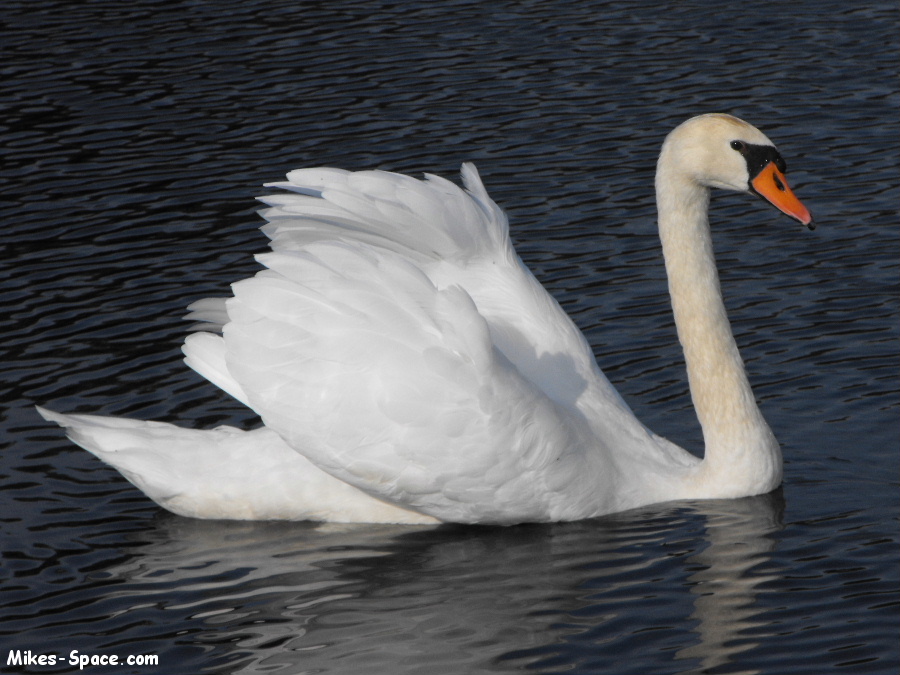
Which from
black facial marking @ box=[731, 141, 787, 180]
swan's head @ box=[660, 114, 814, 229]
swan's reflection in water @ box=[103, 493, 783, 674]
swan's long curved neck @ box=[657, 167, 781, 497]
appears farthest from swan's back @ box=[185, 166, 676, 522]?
black facial marking @ box=[731, 141, 787, 180]

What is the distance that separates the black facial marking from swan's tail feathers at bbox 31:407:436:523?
2238mm

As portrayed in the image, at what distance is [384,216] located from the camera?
7422 millimetres

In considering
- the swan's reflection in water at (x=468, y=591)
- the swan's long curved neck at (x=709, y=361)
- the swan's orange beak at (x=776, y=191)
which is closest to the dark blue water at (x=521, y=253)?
the swan's reflection in water at (x=468, y=591)

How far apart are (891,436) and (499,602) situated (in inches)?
95.7

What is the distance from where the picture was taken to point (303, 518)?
735cm

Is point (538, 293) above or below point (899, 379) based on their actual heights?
above

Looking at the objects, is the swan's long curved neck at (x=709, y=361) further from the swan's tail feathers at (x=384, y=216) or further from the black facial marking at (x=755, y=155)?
the swan's tail feathers at (x=384, y=216)

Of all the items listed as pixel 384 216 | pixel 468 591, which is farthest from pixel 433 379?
pixel 384 216

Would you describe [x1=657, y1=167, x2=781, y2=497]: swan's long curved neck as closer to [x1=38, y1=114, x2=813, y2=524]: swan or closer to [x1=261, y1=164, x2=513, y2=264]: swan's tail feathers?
[x1=38, y1=114, x2=813, y2=524]: swan

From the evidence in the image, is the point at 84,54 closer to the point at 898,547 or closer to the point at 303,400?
the point at 303,400

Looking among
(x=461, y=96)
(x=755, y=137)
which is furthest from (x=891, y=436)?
(x=461, y=96)

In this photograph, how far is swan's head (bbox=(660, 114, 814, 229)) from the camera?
23.6 feet

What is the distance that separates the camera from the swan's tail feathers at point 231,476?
7223 mm

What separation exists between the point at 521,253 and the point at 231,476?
13.1 ft
